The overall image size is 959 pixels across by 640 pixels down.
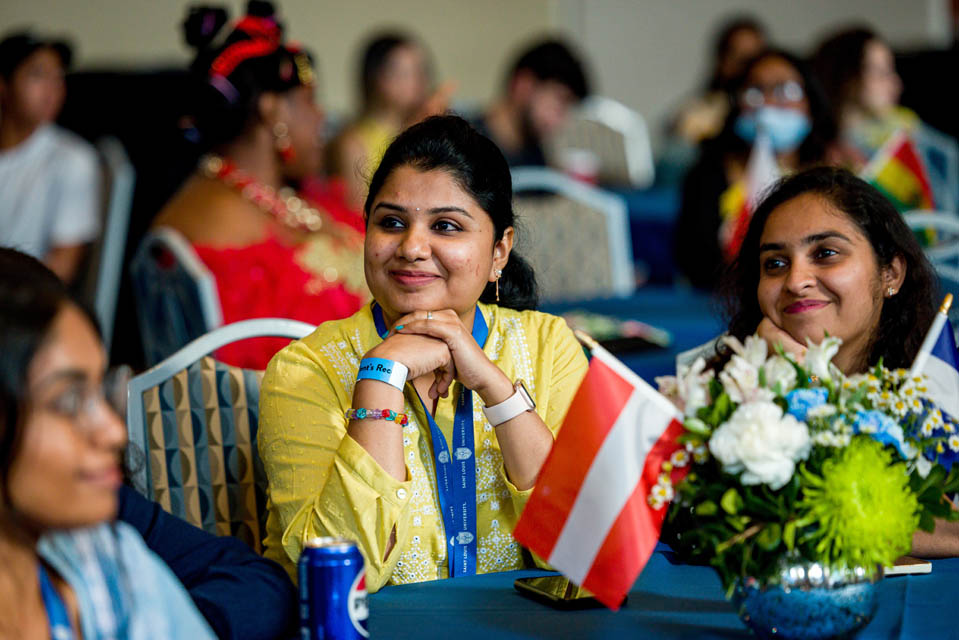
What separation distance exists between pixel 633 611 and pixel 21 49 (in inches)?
162

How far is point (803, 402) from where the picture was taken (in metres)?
1.24

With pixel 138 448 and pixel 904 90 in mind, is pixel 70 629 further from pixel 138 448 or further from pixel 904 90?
pixel 904 90

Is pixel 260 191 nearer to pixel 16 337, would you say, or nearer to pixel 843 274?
pixel 843 274

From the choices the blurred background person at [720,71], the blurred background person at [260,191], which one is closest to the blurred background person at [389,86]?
the blurred background person at [720,71]

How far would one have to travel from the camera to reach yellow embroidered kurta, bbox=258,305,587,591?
1636 millimetres

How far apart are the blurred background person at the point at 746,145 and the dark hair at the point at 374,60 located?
7.82 feet

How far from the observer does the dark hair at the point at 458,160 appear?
189 centimetres

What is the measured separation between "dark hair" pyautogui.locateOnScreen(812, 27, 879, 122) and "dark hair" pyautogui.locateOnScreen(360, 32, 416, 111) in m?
2.12

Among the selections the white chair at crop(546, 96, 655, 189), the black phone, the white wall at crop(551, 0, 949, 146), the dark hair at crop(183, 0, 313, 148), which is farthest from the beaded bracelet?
the white wall at crop(551, 0, 949, 146)

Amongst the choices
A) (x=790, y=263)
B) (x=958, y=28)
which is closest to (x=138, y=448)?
(x=790, y=263)

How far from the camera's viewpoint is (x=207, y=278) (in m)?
2.79

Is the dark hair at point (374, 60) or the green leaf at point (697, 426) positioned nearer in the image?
the green leaf at point (697, 426)

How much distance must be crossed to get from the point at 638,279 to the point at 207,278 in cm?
286

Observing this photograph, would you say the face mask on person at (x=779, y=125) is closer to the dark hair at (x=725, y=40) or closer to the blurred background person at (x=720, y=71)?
the blurred background person at (x=720, y=71)
